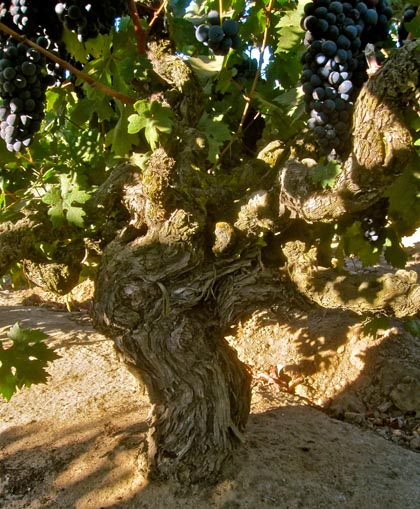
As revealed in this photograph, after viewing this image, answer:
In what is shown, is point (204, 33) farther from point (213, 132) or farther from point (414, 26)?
point (414, 26)

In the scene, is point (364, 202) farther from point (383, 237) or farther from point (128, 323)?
point (128, 323)

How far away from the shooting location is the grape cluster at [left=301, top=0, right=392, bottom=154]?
1.95 m

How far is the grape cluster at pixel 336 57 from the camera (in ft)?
6.40

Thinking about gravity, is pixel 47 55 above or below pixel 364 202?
above

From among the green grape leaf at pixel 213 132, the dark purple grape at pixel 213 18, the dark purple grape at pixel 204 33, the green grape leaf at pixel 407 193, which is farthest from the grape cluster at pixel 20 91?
the green grape leaf at pixel 407 193

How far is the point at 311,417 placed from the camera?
11.4 ft

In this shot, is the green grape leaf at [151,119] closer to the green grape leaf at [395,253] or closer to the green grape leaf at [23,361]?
the green grape leaf at [23,361]

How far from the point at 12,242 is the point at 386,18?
77.7 inches

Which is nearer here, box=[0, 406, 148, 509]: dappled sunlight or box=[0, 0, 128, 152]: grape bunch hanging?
box=[0, 0, 128, 152]: grape bunch hanging

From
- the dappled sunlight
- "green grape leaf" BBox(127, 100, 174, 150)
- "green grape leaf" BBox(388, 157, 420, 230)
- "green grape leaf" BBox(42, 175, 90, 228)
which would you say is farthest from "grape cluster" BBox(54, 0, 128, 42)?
the dappled sunlight

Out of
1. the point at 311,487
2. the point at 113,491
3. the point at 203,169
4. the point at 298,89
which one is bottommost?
the point at 311,487

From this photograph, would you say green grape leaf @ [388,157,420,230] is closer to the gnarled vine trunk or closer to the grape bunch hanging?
the gnarled vine trunk

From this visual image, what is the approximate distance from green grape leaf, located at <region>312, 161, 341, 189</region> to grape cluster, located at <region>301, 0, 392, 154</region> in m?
0.07

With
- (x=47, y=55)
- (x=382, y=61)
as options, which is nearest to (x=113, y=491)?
(x=47, y=55)
